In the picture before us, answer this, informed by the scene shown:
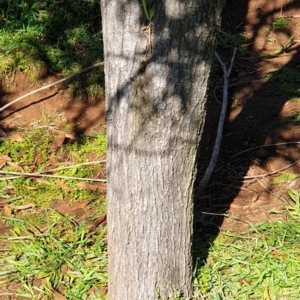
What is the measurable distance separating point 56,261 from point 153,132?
4.44 ft

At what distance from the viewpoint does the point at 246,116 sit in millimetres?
5004

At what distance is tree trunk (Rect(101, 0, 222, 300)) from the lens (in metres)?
2.73

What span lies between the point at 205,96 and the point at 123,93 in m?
0.40

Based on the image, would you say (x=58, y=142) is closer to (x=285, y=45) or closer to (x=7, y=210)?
(x=7, y=210)

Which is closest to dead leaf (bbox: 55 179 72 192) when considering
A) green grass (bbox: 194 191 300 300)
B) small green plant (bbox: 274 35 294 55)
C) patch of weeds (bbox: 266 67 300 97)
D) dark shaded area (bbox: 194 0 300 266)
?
dark shaded area (bbox: 194 0 300 266)

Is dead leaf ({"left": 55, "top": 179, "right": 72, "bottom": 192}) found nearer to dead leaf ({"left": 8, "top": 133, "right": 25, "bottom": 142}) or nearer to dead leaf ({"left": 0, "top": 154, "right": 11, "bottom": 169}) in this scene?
dead leaf ({"left": 0, "top": 154, "right": 11, "bottom": 169})

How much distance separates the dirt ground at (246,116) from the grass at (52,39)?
125 millimetres

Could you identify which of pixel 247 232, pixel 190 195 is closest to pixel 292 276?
pixel 247 232

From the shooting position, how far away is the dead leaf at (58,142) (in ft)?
16.4

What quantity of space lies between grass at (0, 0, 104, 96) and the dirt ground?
0.12 metres

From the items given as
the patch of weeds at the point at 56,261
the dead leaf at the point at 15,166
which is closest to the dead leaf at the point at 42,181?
the dead leaf at the point at 15,166

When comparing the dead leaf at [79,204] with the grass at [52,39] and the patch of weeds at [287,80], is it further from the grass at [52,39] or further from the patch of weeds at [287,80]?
the patch of weeds at [287,80]

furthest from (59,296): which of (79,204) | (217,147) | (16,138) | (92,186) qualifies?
(16,138)

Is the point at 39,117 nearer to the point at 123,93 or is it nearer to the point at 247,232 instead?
the point at 247,232
